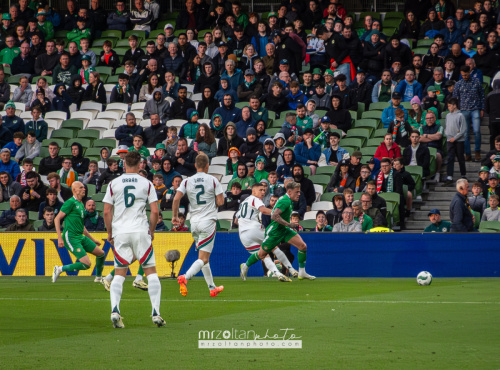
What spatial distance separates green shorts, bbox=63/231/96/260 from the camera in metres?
16.0

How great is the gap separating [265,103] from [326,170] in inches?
144

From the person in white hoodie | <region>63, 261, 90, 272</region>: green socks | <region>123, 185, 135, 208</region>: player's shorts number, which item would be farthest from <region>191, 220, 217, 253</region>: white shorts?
the person in white hoodie

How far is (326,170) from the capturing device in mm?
20922

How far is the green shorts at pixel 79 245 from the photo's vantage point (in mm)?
16031

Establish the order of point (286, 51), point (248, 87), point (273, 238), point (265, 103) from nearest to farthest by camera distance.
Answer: point (273, 238), point (265, 103), point (248, 87), point (286, 51)

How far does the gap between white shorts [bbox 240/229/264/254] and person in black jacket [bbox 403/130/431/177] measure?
17.6ft

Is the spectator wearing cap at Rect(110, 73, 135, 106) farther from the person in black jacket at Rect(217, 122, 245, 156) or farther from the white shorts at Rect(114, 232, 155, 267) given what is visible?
the white shorts at Rect(114, 232, 155, 267)

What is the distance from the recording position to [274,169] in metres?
21.0

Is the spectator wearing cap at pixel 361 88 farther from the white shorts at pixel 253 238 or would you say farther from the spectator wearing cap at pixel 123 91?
the white shorts at pixel 253 238

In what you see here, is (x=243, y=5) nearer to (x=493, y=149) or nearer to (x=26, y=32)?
(x=26, y=32)

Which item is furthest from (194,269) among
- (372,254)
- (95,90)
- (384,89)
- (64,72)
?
(64,72)

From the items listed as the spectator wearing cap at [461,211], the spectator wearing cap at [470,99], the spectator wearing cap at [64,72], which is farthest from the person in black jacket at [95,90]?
the spectator wearing cap at [461,211]

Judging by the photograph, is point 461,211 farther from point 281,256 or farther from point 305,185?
point 281,256

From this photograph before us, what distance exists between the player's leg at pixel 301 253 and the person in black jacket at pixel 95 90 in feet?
37.7
